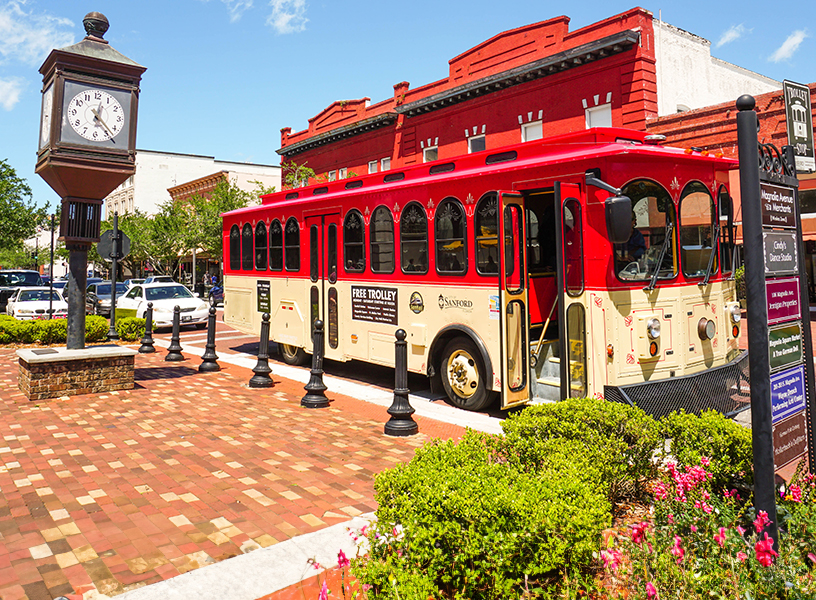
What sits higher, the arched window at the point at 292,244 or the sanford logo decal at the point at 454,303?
the arched window at the point at 292,244

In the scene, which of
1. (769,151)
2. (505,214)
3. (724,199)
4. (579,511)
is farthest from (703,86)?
(579,511)

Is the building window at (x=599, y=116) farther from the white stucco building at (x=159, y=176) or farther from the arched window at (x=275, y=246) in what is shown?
the white stucco building at (x=159, y=176)

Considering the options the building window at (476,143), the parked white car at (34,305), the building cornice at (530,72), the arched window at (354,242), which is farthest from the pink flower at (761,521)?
the building window at (476,143)

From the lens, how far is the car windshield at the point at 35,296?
68.7ft

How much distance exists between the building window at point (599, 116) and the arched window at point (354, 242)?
13.0 metres

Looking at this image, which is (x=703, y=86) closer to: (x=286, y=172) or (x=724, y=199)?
(x=724, y=199)

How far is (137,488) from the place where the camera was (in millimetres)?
5137

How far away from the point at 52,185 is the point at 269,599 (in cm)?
791

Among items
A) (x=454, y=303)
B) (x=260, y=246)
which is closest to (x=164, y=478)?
(x=454, y=303)

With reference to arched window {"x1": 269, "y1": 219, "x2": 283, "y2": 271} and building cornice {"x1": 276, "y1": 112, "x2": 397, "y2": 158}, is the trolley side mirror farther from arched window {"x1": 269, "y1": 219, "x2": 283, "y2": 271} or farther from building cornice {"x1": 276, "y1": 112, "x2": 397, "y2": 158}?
building cornice {"x1": 276, "y1": 112, "x2": 397, "y2": 158}

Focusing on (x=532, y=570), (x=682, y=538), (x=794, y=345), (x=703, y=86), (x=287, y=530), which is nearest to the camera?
(x=532, y=570)

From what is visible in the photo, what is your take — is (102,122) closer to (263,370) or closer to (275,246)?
(275,246)

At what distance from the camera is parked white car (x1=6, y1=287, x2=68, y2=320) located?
20188mm

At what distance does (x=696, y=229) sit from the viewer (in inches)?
290
